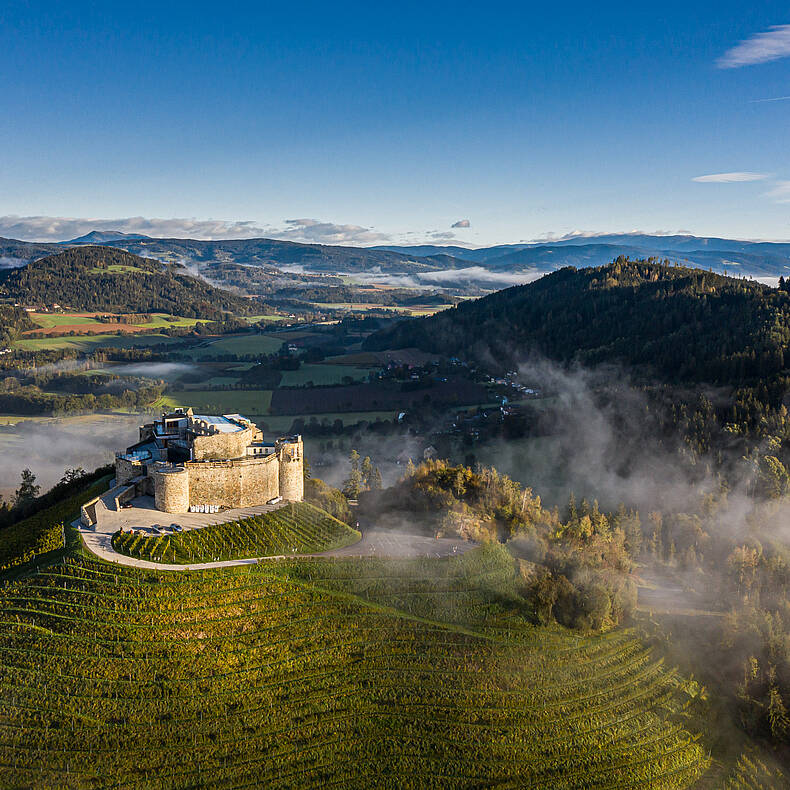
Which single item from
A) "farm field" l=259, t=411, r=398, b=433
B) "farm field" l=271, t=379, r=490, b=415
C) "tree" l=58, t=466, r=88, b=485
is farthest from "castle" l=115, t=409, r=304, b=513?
"farm field" l=271, t=379, r=490, b=415

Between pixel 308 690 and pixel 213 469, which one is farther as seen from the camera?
pixel 213 469

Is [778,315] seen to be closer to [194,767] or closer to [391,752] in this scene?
[391,752]

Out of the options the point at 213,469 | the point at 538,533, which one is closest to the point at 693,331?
the point at 538,533

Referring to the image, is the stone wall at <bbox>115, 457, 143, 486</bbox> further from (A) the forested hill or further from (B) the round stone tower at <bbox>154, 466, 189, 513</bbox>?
(A) the forested hill

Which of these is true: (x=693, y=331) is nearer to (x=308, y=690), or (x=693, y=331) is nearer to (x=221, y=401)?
(x=221, y=401)

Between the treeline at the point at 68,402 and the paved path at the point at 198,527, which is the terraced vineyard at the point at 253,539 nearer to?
the paved path at the point at 198,527

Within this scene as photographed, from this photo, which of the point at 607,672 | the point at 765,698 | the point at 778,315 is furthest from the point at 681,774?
the point at 778,315

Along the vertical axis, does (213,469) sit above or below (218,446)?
below
